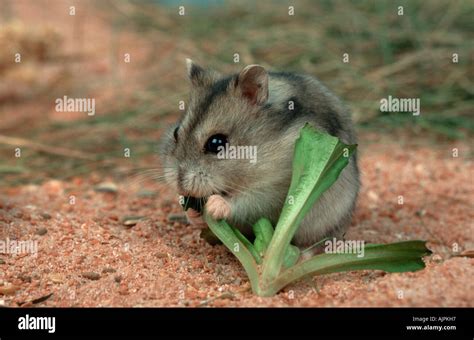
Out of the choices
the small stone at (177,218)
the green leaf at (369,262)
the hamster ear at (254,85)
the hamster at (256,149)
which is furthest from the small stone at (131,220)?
the green leaf at (369,262)

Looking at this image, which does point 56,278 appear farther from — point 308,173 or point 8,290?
point 308,173

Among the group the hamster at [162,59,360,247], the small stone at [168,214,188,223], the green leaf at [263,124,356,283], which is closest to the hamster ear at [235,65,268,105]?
the hamster at [162,59,360,247]

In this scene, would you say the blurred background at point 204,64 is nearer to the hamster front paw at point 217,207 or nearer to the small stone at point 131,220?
the small stone at point 131,220

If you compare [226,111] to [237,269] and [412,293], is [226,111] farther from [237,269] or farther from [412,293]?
[412,293]

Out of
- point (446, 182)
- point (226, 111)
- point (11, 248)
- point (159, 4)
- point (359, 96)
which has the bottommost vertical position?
point (11, 248)

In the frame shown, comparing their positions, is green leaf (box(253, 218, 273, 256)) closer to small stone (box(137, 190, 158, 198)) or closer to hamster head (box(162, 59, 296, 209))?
hamster head (box(162, 59, 296, 209))

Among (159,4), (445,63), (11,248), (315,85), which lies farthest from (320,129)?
(159,4)

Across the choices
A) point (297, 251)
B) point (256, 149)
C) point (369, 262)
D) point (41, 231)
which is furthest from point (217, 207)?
point (41, 231)
